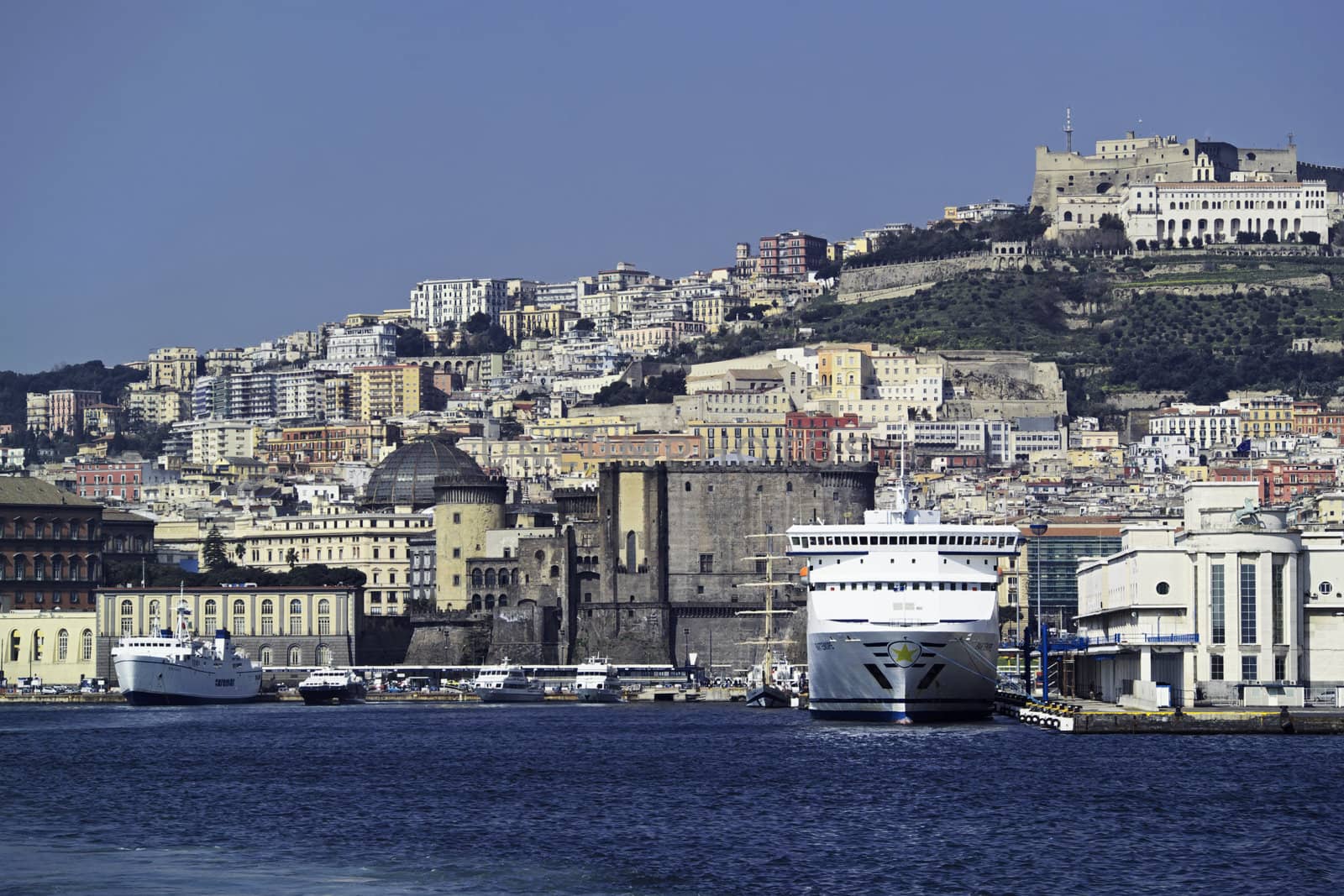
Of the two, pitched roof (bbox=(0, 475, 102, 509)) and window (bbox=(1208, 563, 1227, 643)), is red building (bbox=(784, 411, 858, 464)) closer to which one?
pitched roof (bbox=(0, 475, 102, 509))

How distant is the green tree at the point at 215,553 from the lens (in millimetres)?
154750

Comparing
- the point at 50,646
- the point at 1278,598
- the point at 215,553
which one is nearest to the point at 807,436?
the point at 215,553

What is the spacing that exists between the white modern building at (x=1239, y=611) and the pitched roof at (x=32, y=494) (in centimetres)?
8051

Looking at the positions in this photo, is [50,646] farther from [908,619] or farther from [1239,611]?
[1239,611]

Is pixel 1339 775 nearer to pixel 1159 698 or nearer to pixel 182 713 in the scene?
pixel 1159 698

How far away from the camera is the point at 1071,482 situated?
611 ft

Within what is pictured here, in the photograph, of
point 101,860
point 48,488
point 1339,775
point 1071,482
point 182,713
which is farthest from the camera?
point 1071,482

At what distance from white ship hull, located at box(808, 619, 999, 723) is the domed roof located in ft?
250

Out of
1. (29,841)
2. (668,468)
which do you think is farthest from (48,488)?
(29,841)

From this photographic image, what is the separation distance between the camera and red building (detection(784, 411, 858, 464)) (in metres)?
194

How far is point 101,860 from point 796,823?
13.9 metres

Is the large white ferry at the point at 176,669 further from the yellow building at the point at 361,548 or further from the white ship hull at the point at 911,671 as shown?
the white ship hull at the point at 911,671

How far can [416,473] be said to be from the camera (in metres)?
161

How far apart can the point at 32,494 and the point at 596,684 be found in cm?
4136
